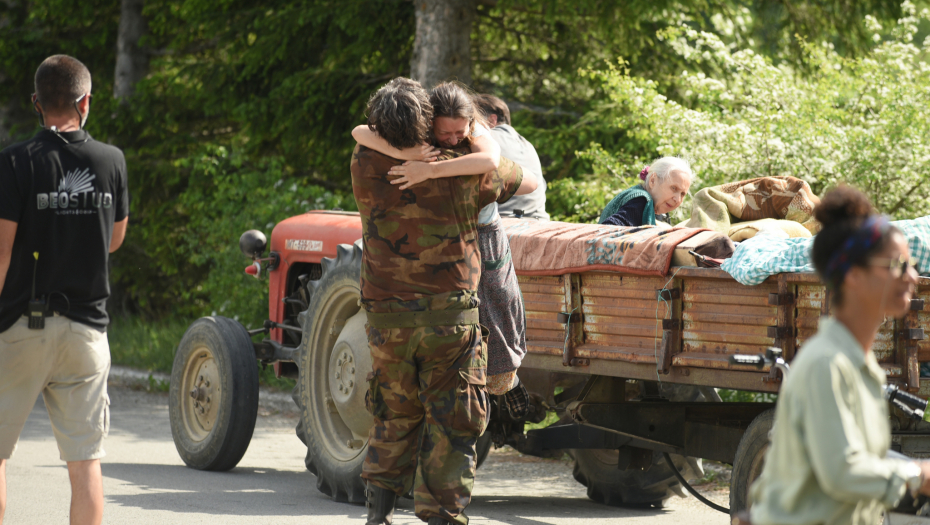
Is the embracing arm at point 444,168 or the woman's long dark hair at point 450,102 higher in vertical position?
the woman's long dark hair at point 450,102

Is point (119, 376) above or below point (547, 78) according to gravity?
below

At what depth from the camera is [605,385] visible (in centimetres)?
550

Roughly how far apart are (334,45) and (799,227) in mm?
7563

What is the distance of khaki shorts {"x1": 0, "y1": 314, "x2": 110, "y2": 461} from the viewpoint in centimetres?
405

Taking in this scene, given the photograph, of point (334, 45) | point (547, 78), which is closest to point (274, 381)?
point (334, 45)

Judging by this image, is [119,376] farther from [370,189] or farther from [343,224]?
[370,189]

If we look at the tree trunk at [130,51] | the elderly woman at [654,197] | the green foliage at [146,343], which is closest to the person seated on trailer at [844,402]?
the elderly woman at [654,197]

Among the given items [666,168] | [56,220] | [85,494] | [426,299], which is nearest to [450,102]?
[426,299]

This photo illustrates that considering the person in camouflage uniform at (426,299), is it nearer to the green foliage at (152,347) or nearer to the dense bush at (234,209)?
the green foliage at (152,347)

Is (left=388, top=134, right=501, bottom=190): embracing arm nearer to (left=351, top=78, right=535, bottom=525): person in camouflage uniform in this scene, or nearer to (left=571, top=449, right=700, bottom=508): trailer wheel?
(left=351, top=78, right=535, bottom=525): person in camouflage uniform

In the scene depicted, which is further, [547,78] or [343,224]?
[547,78]

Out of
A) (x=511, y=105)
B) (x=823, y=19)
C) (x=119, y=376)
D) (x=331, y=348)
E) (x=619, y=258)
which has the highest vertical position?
(x=823, y=19)

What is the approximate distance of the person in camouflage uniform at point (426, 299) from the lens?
14.1ft

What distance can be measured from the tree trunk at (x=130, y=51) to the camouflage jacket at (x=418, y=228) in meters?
11.3
